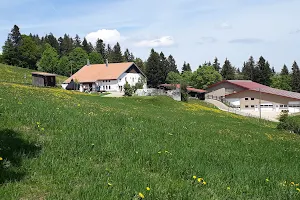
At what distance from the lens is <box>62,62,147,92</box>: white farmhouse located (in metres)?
83.2

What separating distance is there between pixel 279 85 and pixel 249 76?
13156 mm

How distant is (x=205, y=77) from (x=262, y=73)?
29.5m

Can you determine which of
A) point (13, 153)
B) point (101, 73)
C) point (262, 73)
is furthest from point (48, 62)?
point (13, 153)

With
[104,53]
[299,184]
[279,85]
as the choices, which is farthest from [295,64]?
[299,184]

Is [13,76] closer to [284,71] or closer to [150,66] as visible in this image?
[150,66]

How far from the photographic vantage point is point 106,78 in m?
82.8

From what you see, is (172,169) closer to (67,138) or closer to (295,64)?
(67,138)

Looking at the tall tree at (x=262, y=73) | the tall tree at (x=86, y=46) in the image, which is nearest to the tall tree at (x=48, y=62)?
the tall tree at (x=86, y=46)

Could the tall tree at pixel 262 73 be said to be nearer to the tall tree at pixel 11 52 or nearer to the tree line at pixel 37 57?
the tree line at pixel 37 57

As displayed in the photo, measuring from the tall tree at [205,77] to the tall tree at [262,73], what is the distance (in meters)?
23.0

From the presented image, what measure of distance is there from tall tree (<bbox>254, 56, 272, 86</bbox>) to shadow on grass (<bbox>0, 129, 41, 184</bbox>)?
134m

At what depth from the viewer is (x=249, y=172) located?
26.8 ft

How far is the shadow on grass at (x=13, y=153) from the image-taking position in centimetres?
582

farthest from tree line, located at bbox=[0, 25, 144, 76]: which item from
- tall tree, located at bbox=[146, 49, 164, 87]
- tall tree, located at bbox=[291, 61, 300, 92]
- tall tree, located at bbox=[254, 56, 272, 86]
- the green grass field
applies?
the green grass field
